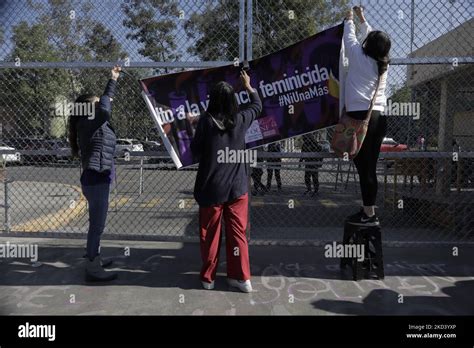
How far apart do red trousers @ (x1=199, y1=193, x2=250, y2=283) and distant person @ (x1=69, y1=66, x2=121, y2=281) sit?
1060mm

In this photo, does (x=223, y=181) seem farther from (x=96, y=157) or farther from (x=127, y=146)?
(x=127, y=146)

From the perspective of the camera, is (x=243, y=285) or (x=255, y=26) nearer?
(x=243, y=285)

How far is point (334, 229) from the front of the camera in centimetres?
647

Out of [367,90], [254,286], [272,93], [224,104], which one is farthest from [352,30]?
[254,286]

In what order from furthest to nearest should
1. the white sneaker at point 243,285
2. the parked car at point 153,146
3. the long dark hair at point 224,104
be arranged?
the parked car at point 153,146
the white sneaker at point 243,285
the long dark hair at point 224,104

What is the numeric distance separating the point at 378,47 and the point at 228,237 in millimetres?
2308

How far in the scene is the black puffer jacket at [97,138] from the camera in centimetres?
400

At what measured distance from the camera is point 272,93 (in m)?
4.57

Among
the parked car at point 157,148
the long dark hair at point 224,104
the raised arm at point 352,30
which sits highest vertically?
the raised arm at point 352,30

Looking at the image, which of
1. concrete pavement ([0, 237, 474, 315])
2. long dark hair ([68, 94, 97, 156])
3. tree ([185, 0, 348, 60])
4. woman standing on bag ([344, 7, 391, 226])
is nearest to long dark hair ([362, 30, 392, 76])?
woman standing on bag ([344, 7, 391, 226])

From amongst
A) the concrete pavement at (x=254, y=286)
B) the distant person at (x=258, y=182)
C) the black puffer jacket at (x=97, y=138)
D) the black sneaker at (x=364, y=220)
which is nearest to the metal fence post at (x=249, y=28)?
the black puffer jacket at (x=97, y=138)

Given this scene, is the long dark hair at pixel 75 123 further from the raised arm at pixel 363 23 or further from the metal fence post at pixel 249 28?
the raised arm at pixel 363 23

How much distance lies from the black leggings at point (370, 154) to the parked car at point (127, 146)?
2678 mm

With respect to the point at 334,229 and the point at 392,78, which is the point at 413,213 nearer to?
the point at 334,229
